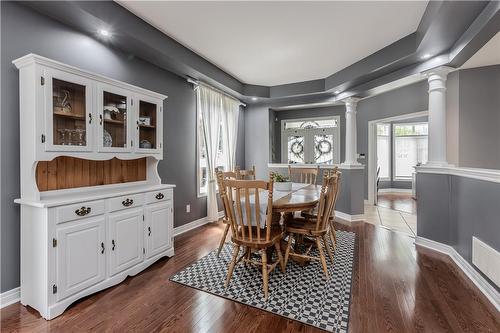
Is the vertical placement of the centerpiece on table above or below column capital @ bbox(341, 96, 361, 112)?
below

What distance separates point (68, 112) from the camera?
2.12 meters

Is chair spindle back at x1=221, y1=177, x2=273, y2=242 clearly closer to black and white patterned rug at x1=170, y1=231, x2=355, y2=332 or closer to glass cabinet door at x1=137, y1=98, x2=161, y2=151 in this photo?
black and white patterned rug at x1=170, y1=231, x2=355, y2=332

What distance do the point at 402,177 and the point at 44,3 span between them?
29.5 feet

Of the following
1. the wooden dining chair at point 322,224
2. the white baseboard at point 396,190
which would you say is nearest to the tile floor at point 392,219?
the wooden dining chair at point 322,224

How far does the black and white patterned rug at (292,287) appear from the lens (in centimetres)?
185

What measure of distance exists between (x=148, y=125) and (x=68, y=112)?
84cm

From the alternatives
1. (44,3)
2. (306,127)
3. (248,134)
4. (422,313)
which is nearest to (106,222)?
(44,3)

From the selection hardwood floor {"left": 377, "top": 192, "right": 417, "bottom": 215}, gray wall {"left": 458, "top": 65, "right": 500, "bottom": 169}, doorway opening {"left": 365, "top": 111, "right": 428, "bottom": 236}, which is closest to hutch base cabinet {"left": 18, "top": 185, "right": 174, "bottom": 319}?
gray wall {"left": 458, "top": 65, "right": 500, "bottom": 169}

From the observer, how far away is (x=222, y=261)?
9.15 feet

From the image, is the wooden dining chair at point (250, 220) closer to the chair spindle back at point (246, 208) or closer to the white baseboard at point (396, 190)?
the chair spindle back at point (246, 208)

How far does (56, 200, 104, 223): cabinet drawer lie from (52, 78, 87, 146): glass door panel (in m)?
0.54

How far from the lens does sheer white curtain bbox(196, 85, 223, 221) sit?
4211 mm

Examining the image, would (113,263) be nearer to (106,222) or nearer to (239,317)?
(106,222)

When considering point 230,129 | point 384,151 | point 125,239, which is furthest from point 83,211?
point 384,151
